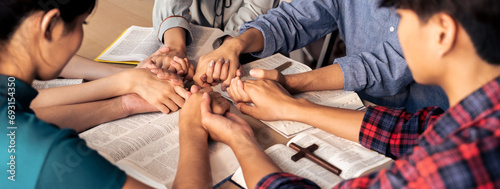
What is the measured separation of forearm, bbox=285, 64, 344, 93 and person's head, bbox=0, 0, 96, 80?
28.3 inches

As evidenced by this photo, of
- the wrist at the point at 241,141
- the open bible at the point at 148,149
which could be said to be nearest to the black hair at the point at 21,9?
the open bible at the point at 148,149

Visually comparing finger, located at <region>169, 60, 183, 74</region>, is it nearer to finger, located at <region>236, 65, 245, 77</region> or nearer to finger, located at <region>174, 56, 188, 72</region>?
finger, located at <region>174, 56, 188, 72</region>

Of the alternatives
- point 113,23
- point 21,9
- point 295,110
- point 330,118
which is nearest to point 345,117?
point 330,118

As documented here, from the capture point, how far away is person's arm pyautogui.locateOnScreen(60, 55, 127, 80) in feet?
4.67

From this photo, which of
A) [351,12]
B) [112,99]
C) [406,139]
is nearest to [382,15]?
[351,12]

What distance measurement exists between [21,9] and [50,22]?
0.20 feet

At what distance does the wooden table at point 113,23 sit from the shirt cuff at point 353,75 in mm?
355

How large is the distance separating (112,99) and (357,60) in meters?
0.82

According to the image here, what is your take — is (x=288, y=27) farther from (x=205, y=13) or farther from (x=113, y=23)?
(x=113, y=23)

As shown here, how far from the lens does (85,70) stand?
143 cm

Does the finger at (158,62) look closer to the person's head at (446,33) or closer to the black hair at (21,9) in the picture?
the black hair at (21,9)

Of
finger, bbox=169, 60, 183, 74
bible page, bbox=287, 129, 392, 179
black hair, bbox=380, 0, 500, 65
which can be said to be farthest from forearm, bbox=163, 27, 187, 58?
black hair, bbox=380, 0, 500, 65

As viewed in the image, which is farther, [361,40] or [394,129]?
[361,40]

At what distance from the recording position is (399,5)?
857 millimetres
